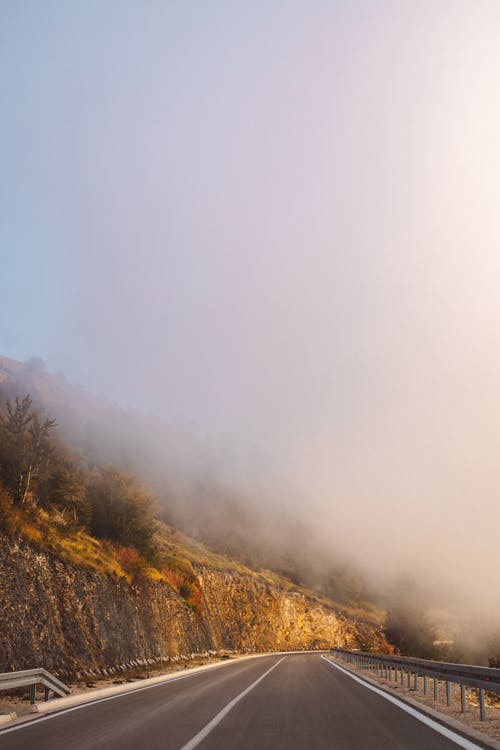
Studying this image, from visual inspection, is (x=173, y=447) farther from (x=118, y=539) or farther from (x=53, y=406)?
(x=118, y=539)

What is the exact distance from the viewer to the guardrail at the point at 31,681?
12.0 metres

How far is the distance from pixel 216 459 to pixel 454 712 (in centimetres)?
15050

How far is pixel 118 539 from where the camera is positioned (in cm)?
4619

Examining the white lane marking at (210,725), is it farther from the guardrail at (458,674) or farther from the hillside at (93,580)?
the hillside at (93,580)

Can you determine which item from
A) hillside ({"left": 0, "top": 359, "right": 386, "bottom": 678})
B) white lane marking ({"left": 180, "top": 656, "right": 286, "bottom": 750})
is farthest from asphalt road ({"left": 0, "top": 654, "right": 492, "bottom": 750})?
hillside ({"left": 0, "top": 359, "right": 386, "bottom": 678})

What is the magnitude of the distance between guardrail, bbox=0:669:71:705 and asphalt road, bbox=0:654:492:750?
0.93 m

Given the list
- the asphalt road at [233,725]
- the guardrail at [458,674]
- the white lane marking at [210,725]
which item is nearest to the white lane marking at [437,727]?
the asphalt road at [233,725]

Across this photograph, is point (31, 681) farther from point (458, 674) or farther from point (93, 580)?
point (93, 580)

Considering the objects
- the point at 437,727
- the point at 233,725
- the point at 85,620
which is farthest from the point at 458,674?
the point at 85,620

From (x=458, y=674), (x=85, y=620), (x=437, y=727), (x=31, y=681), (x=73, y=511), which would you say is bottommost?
(x=31, y=681)

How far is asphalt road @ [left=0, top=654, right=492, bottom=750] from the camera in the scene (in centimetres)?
857

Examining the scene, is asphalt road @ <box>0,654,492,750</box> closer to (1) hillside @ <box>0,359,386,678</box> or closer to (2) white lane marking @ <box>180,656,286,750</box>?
(2) white lane marking @ <box>180,656,286,750</box>

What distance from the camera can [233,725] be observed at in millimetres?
10609

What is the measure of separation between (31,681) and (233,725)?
5.26 meters
